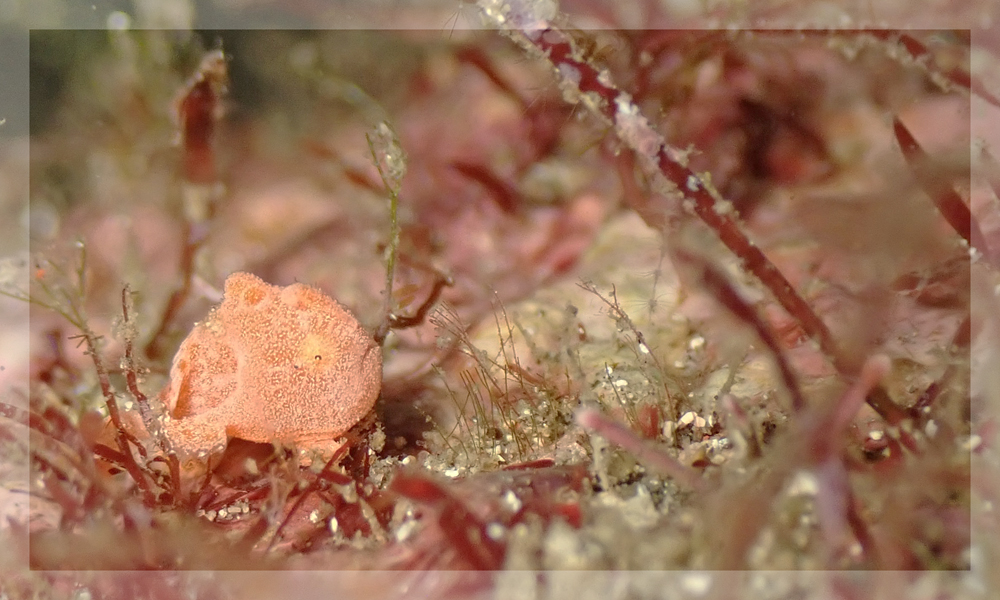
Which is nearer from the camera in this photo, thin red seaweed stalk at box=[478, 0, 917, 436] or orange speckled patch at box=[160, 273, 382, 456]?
thin red seaweed stalk at box=[478, 0, 917, 436]

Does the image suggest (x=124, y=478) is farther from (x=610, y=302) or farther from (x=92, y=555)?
(x=610, y=302)

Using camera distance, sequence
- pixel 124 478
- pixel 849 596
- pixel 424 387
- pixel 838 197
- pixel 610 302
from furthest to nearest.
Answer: pixel 424 387, pixel 610 302, pixel 838 197, pixel 124 478, pixel 849 596

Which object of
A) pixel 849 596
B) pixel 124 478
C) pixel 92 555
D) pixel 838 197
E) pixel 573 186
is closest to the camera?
pixel 849 596

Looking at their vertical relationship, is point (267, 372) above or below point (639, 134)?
below

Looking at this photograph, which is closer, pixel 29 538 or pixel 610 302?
pixel 29 538

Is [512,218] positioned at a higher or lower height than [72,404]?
higher

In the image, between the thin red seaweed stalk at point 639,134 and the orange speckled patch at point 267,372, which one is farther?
the orange speckled patch at point 267,372

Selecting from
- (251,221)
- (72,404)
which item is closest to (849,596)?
(251,221)

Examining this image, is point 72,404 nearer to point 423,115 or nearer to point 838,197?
point 423,115

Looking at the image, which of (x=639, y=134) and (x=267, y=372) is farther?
(x=267, y=372)

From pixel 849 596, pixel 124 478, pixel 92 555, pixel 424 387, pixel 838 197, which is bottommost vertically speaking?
pixel 849 596
